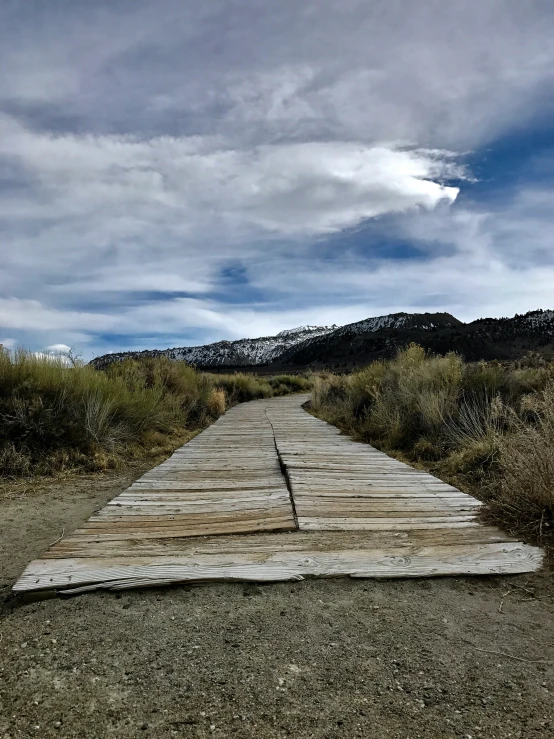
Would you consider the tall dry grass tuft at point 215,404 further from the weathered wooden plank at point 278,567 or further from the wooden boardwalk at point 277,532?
the weathered wooden plank at point 278,567

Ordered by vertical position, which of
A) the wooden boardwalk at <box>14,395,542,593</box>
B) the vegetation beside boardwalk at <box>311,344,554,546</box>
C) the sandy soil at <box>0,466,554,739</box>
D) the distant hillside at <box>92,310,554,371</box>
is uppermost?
the distant hillside at <box>92,310,554,371</box>

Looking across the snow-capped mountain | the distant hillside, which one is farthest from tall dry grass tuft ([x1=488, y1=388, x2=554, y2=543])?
the snow-capped mountain

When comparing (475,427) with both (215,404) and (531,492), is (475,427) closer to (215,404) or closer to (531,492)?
(531,492)

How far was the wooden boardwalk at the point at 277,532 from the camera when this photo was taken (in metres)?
2.75

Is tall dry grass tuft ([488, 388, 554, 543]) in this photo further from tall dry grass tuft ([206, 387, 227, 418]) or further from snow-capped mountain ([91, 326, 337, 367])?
snow-capped mountain ([91, 326, 337, 367])

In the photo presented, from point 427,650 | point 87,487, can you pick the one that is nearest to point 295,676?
point 427,650

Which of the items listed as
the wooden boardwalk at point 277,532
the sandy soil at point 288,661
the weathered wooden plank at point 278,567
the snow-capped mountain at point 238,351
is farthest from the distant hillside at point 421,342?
the sandy soil at point 288,661

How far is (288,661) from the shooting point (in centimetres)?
196

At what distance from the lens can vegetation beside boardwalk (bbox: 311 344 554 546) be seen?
141 inches

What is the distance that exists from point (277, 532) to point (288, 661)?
147cm

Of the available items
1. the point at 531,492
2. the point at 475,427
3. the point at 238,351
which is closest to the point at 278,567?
the point at 531,492

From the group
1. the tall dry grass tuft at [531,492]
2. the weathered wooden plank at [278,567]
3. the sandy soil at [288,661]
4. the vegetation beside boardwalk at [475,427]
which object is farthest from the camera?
the vegetation beside boardwalk at [475,427]

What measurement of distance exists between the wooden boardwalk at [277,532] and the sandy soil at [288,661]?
5.0 inches

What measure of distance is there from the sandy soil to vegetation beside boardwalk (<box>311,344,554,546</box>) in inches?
36.1
